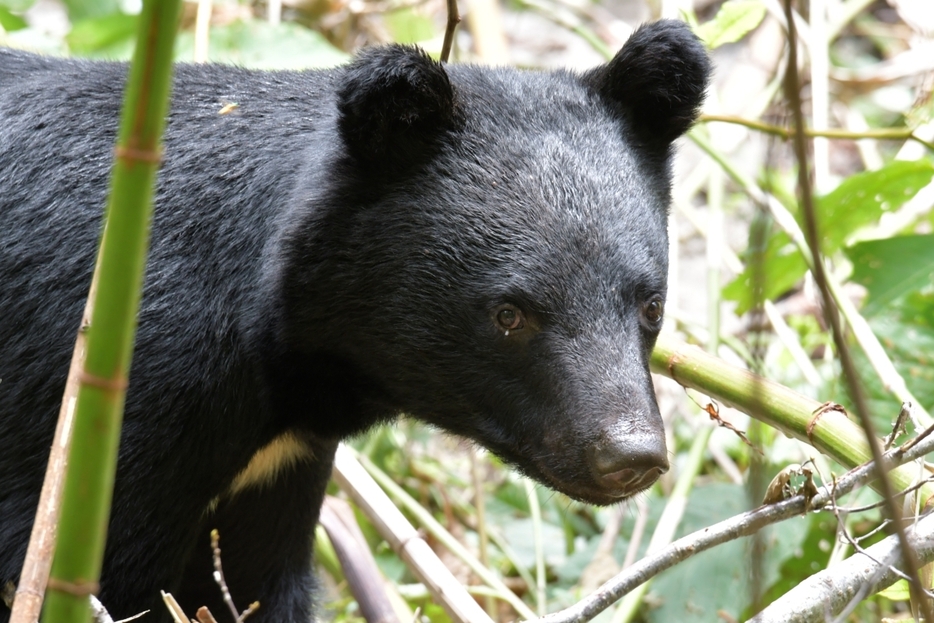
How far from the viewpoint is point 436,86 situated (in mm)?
2973

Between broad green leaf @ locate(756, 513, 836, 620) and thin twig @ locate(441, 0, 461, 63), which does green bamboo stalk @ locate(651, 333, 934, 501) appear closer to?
thin twig @ locate(441, 0, 461, 63)

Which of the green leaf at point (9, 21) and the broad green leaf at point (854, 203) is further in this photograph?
the green leaf at point (9, 21)

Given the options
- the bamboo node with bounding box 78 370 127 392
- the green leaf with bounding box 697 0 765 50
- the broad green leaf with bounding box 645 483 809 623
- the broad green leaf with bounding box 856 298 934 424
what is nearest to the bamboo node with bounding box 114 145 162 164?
the bamboo node with bounding box 78 370 127 392

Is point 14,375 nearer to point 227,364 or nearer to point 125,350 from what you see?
point 227,364

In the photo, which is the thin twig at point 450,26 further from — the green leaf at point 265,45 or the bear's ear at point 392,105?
the green leaf at point 265,45

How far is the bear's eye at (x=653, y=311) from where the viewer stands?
301 cm

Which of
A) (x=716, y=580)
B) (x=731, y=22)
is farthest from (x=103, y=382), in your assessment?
(x=716, y=580)

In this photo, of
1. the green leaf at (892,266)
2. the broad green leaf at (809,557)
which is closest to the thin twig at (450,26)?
the green leaf at (892,266)

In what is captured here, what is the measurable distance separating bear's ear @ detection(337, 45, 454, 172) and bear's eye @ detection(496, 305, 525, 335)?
54 cm

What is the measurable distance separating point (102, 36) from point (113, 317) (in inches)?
177

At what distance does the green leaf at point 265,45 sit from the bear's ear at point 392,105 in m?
2.14

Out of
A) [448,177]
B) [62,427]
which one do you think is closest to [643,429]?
[448,177]

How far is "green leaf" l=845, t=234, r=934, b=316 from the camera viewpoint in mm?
4316

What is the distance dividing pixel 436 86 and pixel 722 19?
4.71 feet
